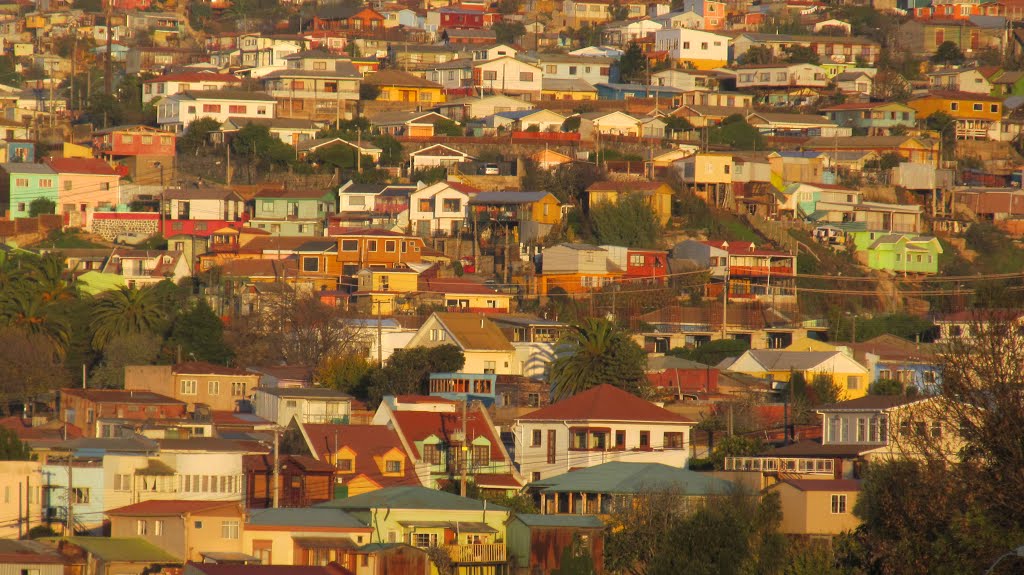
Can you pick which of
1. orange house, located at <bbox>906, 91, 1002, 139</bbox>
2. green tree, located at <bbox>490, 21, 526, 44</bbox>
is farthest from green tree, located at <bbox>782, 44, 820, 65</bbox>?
green tree, located at <bbox>490, 21, 526, 44</bbox>

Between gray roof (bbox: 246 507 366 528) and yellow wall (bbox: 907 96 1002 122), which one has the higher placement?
yellow wall (bbox: 907 96 1002 122)

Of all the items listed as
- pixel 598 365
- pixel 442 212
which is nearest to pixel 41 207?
pixel 442 212

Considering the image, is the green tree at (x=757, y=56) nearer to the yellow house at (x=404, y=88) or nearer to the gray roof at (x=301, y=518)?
the yellow house at (x=404, y=88)

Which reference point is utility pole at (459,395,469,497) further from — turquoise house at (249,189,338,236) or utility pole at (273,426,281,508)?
turquoise house at (249,189,338,236)

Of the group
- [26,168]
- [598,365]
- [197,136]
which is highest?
[197,136]

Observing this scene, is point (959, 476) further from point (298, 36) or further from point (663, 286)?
point (298, 36)

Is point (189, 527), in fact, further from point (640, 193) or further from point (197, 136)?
point (197, 136)

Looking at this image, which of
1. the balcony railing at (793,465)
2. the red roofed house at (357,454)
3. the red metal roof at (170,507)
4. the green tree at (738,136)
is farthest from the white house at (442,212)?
the red metal roof at (170,507)
